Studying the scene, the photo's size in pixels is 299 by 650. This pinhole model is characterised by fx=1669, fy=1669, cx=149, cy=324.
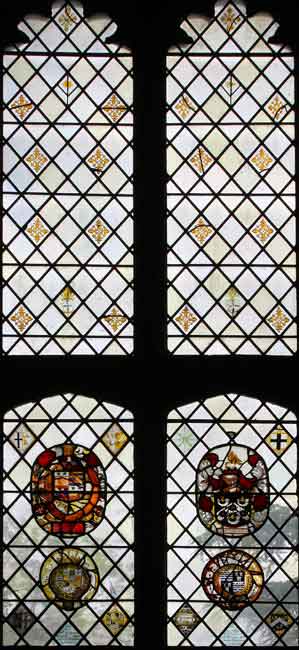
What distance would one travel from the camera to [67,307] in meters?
11.5

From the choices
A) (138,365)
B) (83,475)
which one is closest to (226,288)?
(138,365)

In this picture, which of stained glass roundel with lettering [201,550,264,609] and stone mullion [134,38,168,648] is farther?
stained glass roundel with lettering [201,550,264,609]

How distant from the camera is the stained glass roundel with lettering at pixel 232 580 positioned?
11211mm

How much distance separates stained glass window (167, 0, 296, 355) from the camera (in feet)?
37.9

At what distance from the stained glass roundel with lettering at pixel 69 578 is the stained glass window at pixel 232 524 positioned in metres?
0.54

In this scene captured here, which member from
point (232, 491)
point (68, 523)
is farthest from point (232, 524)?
point (68, 523)

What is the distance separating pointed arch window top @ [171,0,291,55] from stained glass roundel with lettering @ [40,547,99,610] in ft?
12.0

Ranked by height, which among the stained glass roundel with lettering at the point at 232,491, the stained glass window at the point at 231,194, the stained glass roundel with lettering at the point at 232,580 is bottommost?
the stained glass roundel with lettering at the point at 232,580

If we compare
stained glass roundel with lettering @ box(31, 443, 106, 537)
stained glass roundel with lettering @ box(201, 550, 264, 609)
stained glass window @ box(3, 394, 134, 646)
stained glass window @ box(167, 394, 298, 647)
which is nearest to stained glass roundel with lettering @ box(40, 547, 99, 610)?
stained glass window @ box(3, 394, 134, 646)

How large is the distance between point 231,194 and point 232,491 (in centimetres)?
208

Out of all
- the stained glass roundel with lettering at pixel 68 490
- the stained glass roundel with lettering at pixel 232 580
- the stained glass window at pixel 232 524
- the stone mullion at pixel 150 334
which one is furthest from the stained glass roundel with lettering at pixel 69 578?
the stained glass roundel with lettering at pixel 232 580

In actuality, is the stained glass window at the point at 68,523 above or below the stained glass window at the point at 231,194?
below

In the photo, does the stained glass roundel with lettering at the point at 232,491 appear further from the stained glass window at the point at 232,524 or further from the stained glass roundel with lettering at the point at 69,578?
the stained glass roundel with lettering at the point at 69,578

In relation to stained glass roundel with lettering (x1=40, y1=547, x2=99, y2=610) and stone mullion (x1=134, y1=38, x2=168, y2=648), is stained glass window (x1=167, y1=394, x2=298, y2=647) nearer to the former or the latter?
stone mullion (x1=134, y1=38, x2=168, y2=648)
